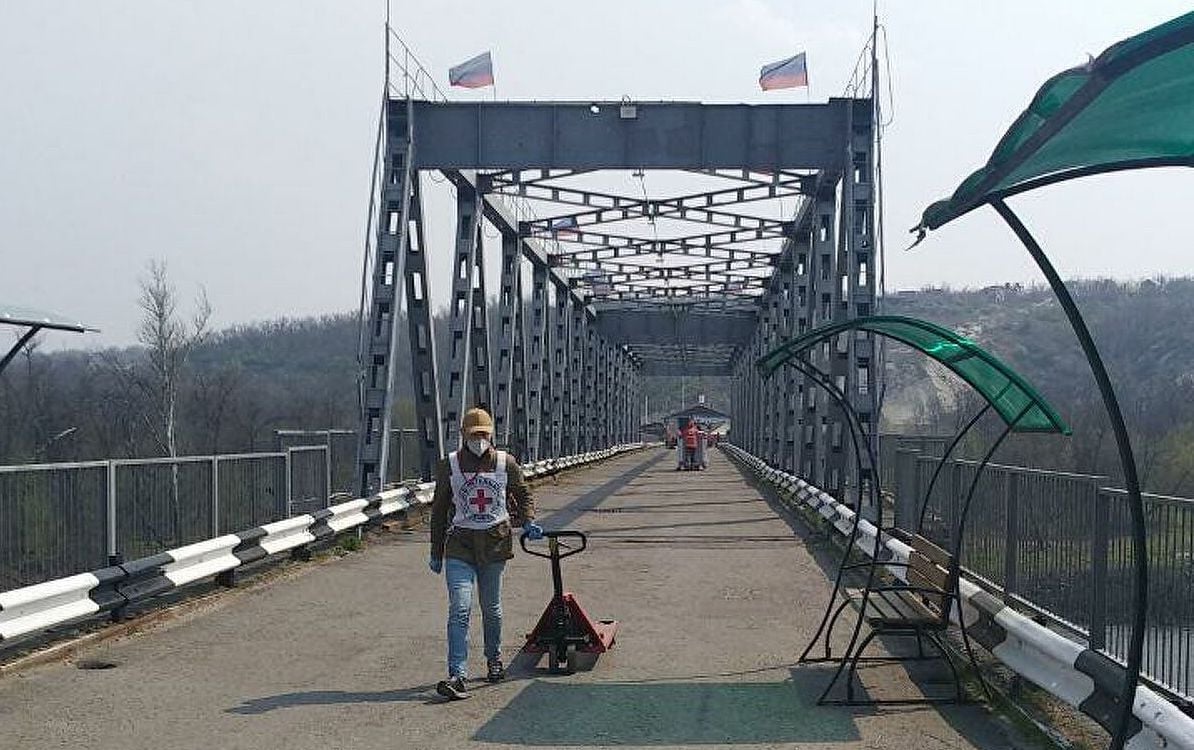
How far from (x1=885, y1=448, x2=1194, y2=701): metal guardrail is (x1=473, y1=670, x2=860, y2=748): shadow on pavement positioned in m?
1.53

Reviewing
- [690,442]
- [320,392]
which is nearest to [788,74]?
[690,442]

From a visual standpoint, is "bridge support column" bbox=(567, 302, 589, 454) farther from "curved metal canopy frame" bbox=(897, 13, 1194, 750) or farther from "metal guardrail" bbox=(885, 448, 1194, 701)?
"curved metal canopy frame" bbox=(897, 13, 1194, 750)

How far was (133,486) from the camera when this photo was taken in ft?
36.9

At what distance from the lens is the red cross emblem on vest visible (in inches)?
315

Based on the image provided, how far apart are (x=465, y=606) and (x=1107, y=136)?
481 centimetres

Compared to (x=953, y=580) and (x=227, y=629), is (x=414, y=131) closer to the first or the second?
(x=227, y=629)

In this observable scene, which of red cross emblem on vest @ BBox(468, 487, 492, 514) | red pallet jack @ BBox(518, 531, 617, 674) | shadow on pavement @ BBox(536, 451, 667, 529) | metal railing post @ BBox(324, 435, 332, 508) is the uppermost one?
red cross emblem on vest @ BBox(468, 487, 492, 514)

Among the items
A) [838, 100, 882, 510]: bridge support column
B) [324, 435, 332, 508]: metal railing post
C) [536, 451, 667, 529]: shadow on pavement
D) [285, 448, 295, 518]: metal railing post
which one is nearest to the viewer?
[285, 448, 295, 518]: metal railing post

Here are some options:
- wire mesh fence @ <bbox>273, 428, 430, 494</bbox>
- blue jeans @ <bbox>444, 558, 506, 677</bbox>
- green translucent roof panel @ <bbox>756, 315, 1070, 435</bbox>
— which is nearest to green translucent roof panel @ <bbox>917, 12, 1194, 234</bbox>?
green translucent roof panel @ <bbox>756, 315, 1070, 435</bbox>

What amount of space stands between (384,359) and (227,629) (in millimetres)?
9795

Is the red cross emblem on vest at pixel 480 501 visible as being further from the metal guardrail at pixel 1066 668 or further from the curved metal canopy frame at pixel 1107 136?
the curved metal canopy frame at pixel 1107 136

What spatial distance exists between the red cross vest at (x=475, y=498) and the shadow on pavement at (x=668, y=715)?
3.61 ft

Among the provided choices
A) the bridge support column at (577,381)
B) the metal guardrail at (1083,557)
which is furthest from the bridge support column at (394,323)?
the bridge support column at (577,381)

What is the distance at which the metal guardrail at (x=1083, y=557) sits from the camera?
6.13m
